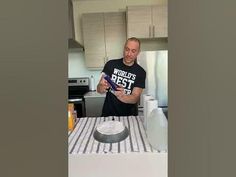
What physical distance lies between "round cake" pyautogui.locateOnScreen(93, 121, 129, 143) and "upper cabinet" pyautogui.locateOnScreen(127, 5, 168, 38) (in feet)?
6.02

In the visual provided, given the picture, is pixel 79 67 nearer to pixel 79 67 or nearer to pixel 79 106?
pixel 79 67

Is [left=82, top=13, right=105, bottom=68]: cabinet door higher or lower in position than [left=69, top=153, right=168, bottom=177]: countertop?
higher

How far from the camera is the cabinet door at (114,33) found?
293 centimetres

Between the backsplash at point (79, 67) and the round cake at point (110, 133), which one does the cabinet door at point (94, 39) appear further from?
the round cake at point (110, 133)

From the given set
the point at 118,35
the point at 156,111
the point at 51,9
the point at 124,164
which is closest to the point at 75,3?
the point at 118,35

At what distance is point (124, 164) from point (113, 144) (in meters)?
0.19

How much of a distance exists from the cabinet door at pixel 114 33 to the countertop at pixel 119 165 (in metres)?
→ 2.14

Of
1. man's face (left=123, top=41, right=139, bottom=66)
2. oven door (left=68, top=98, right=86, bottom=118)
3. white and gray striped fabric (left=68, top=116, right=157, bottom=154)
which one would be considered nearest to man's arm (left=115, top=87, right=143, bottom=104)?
man's face (left=123, top=41, right=139, bottom=66)

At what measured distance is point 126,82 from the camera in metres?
1.98

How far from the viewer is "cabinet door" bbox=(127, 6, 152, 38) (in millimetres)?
2807

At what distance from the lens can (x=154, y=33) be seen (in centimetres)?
284

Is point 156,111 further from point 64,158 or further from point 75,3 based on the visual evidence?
point 75,3

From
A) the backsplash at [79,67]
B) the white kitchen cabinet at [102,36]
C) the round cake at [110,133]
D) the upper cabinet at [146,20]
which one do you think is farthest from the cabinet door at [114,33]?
the round cake at [110,133]

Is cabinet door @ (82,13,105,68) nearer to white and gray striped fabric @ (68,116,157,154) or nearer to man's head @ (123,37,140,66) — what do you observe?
man's head @ (123,37,140,66)
